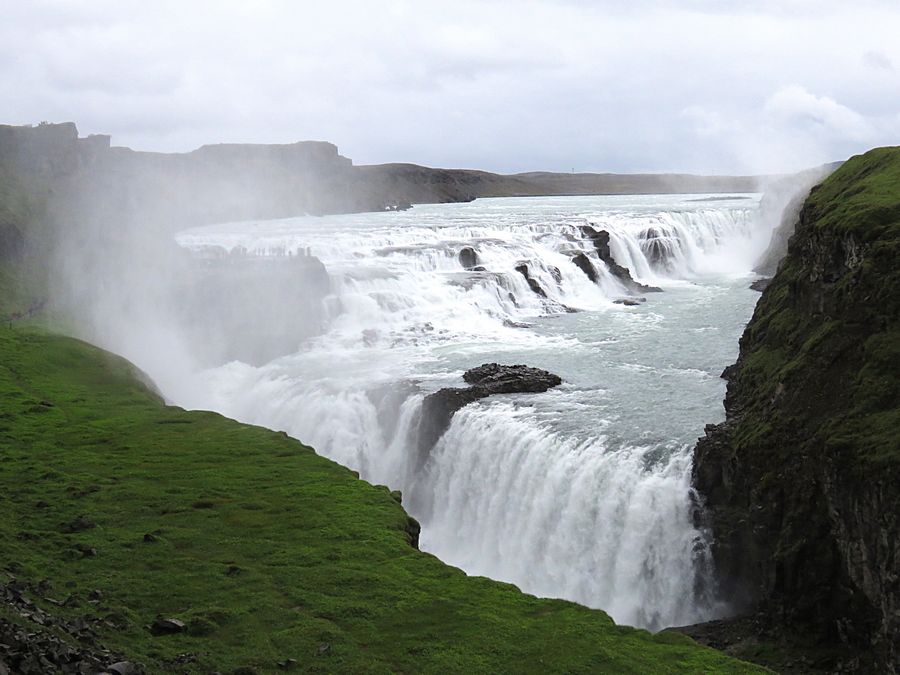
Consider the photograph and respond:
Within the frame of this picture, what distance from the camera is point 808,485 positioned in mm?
19781

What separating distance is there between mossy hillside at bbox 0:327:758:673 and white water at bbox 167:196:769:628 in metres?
6.07

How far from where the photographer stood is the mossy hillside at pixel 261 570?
13672mm

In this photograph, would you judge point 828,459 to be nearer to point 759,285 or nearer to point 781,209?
point 759,285

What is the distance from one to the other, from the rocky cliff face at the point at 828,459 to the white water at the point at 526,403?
1380mm

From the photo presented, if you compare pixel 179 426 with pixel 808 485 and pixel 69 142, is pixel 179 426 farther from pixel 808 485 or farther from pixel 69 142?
pixel 69 142

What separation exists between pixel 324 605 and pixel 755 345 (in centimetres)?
1858

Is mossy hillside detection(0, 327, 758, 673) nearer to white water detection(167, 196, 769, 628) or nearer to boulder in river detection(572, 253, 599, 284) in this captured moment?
white water detection(167, 196, 769, 628)

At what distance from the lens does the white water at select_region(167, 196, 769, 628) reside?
23.3 meters

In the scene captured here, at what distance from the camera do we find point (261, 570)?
644 inches

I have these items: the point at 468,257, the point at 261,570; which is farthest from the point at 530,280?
the point at 261,570

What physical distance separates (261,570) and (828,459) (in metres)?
11.3

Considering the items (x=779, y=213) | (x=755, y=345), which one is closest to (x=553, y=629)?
A: (x=755, y=345)

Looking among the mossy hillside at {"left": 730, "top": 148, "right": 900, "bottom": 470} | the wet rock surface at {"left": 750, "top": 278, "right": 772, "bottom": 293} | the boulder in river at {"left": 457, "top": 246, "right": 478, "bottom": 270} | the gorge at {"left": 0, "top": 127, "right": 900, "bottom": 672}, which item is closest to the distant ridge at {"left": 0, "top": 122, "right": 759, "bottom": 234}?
the gorge at {"left": 0, "top": 127, "right": 900, "bottom": 672}

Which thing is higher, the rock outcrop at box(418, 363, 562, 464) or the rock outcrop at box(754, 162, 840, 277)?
the rock outcrop at box(754, 162, 840, 277)
